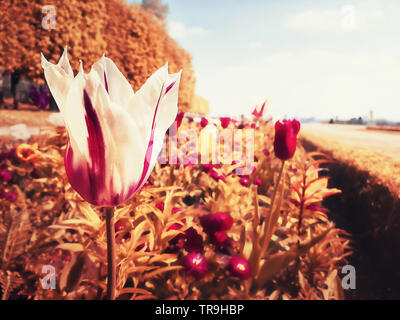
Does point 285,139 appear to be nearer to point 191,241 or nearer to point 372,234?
point 191,241

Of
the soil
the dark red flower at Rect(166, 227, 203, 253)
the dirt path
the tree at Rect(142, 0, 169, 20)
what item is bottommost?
the soil

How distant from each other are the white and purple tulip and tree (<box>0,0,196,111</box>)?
7.10 metres

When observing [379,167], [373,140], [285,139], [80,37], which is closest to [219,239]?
[285,139]

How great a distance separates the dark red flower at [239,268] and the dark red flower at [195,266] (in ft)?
0.29

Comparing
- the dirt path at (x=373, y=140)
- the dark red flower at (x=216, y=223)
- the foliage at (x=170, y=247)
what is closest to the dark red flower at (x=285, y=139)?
the foliage at (x=170, y=247)

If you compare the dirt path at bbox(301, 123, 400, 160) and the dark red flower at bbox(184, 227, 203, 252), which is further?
the dirt path at bbox(301, 123, 400, 160)

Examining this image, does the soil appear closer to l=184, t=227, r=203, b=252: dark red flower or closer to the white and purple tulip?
l=184, t=227, r=203, b=252: dark red flower

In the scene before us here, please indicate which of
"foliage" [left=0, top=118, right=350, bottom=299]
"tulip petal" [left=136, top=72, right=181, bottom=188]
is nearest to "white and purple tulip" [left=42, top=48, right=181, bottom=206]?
"tulip petal" [left=136, top=72, right=181, bottom=188]

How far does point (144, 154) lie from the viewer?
19.5 inches

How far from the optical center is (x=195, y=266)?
852mm

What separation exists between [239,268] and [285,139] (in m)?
0.50

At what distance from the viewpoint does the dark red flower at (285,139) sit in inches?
38.1

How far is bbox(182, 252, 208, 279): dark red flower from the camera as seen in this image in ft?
2.79
